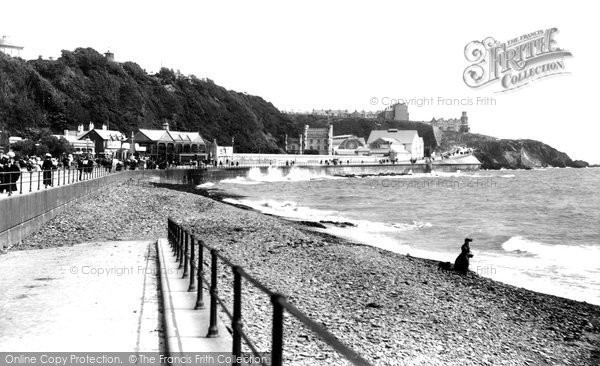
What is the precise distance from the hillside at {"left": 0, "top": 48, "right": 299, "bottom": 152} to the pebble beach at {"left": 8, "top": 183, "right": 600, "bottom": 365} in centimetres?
8119

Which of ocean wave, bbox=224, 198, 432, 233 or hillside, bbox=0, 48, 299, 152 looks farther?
hillside, bbox=0, 48, 299, 152

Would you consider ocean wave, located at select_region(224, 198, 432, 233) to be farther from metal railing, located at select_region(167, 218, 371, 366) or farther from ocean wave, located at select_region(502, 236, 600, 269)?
metal railing, located at select_region(167, 218, 371, 366)

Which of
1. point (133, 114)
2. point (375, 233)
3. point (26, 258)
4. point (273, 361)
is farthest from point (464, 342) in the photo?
point (133, 114)

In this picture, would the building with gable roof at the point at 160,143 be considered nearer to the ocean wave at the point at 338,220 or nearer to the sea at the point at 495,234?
the sea at the point at 495,234

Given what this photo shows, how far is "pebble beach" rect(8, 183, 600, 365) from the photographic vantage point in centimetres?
900

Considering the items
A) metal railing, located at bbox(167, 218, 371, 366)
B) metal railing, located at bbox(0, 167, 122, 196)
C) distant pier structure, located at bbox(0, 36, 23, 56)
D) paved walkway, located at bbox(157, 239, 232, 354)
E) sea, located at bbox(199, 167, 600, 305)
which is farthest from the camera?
distant pier structure, located at bbox(0, 36, 23, 56)

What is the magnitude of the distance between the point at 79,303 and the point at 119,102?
5265 inches

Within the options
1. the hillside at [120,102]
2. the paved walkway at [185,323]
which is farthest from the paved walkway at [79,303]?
the hillside at [120,102]

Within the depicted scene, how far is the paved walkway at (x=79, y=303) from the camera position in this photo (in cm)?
639

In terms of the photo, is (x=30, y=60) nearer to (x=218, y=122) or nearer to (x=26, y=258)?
(x=218, y=122)

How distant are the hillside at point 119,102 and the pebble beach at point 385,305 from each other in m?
81.2

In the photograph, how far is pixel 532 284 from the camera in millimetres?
17000

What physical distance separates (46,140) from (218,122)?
309 ft

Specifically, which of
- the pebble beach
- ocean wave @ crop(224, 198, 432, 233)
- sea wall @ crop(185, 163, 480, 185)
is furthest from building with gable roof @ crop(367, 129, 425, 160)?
the pebble beach
